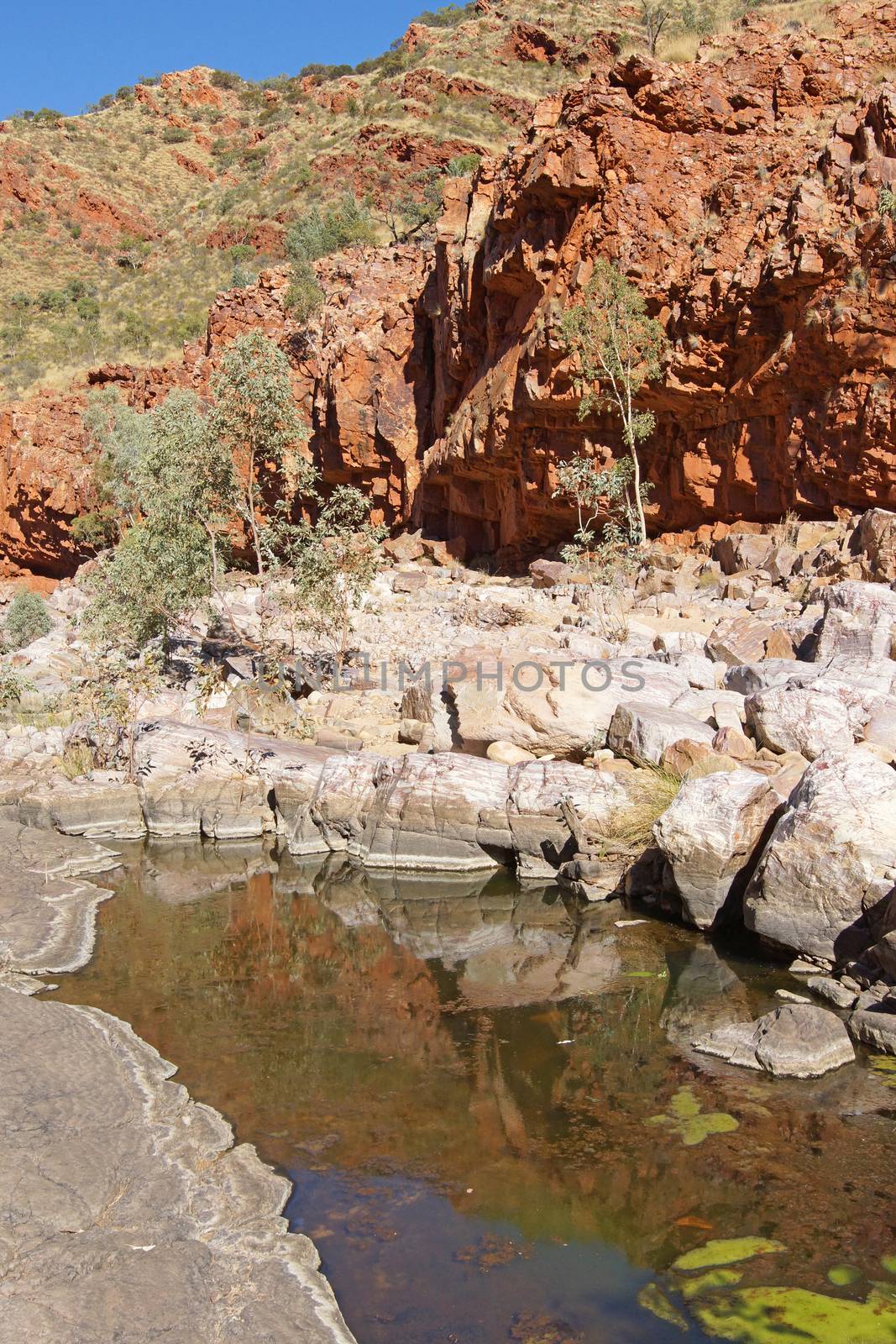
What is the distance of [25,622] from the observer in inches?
1309

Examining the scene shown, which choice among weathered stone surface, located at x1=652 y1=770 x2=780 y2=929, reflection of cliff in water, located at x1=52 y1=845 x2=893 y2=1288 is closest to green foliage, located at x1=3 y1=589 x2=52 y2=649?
reflection of cliff in water, located at x1=52 y1=845 x2=893 y2=1288

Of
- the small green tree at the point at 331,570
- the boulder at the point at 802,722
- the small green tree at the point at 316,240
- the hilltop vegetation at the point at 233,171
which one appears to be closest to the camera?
the boulder at the point at 802,722

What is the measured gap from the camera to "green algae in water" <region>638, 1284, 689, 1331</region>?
4484 mm

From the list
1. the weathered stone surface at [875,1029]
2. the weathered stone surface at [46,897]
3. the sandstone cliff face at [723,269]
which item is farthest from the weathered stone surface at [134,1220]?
the sandstone cliff face at [723,269]

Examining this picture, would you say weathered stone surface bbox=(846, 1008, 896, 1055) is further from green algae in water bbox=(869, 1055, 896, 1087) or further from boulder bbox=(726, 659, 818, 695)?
boulder bbox=(726, 659, 818, 695)

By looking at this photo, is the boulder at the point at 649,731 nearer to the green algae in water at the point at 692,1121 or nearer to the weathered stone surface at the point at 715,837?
the weathered stone surface at the point at 715,837

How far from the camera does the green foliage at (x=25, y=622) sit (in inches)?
1293

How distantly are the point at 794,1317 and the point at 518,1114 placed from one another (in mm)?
2277

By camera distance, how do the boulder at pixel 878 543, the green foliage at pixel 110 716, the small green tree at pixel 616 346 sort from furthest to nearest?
1. the small green tree at pixel 616 346
2. the boulder at pixel 878 543
3. the green foliage at pixel 110 716

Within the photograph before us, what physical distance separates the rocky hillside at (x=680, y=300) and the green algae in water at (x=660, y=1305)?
57.4 ft

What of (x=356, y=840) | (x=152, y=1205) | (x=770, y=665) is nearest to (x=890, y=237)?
(x=770, y=665)

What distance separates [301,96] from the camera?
68688mm

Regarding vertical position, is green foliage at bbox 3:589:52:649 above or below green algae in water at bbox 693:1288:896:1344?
above

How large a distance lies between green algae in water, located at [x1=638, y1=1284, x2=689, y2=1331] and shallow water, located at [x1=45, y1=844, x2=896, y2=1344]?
15 millimetres
